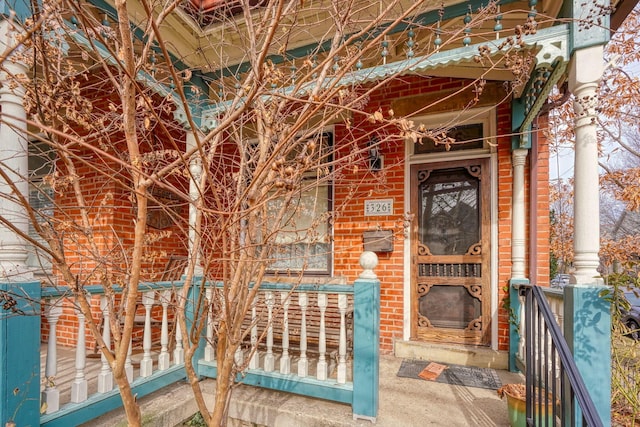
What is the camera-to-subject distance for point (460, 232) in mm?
3693

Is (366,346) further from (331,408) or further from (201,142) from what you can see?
(201,142)


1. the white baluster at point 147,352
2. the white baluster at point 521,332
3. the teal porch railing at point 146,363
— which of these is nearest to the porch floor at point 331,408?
the teal porch railing at point 146,363

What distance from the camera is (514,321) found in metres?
3.20

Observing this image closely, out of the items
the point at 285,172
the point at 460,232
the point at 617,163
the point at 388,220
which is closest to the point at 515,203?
the point at 460,232

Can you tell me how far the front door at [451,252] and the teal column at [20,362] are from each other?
3.26 meters

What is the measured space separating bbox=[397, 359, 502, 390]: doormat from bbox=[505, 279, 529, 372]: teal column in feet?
0.72

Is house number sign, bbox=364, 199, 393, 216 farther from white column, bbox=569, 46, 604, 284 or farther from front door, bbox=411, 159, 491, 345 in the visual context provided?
white column, bbox=569, 46, 604, 284

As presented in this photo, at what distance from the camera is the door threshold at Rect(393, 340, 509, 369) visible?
3.29m

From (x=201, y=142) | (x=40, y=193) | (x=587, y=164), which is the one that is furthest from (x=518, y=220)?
(x=40, y=193)

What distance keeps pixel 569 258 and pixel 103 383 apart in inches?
284

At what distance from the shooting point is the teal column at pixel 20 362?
1762mm

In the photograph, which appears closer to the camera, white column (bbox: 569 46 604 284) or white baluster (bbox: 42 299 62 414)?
Result: white baluster (bbox: 42 299 62 414)

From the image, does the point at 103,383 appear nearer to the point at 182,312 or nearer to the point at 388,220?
the point at 182,312

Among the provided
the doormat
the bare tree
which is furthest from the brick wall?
the bare tree
